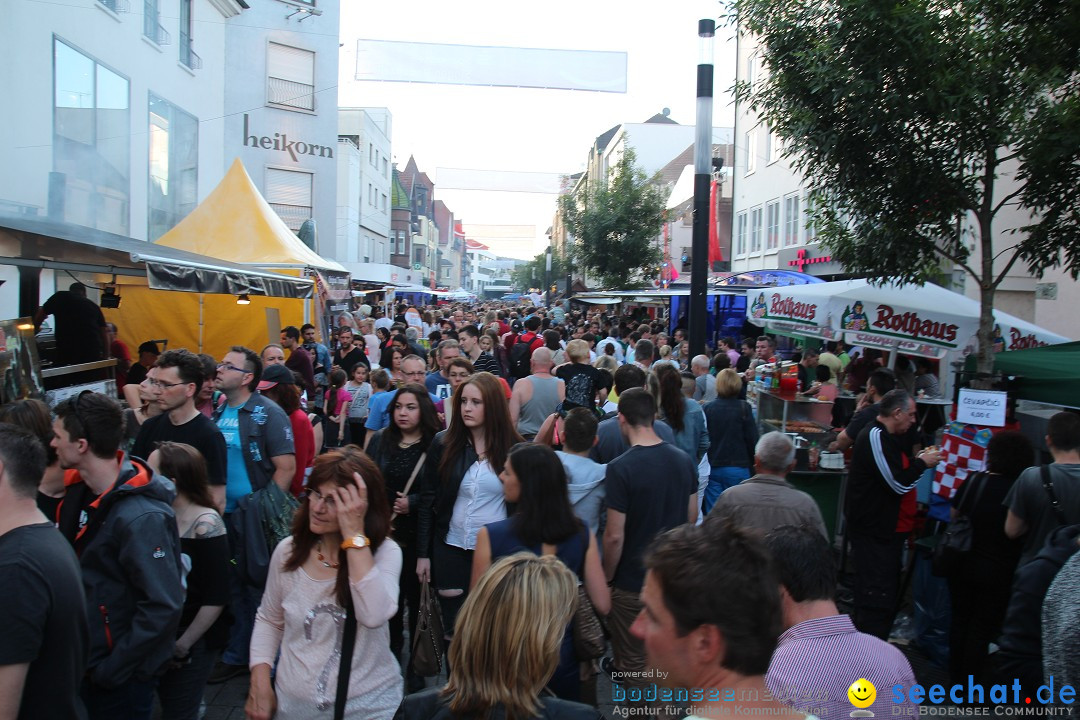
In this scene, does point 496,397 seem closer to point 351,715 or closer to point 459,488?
point 459,488

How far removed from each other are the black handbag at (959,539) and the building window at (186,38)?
17.6 m

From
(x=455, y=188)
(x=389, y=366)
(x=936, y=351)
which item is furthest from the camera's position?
(x=455, y=188)

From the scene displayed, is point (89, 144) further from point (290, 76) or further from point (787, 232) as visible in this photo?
point (290, 76)

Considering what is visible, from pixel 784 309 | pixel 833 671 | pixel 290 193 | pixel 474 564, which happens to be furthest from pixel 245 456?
pixel 290 193

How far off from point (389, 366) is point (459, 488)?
6117 mm

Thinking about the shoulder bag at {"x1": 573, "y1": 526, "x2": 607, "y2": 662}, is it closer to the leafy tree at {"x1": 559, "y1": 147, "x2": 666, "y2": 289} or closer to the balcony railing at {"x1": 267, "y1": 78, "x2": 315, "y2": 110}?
the leafy tree at {"x1": 559, "y1": 147, "x2": 666, "y2": 289}

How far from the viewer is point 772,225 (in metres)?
25.1

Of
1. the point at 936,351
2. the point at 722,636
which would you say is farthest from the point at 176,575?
the point at 936,351

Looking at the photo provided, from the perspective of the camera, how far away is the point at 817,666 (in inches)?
99.2

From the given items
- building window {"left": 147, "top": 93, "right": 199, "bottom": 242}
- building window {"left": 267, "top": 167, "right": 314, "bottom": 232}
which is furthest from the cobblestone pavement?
building window {"left": 267, "top": 167, "right": 314, "bottom": 232}

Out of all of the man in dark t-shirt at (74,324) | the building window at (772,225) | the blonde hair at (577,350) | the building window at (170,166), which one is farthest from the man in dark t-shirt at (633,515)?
the building window at (772,225)

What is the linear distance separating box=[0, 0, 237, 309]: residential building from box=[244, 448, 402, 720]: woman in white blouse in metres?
5.84

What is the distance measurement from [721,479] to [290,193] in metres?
28.0

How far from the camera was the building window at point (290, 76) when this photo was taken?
98.2ft
